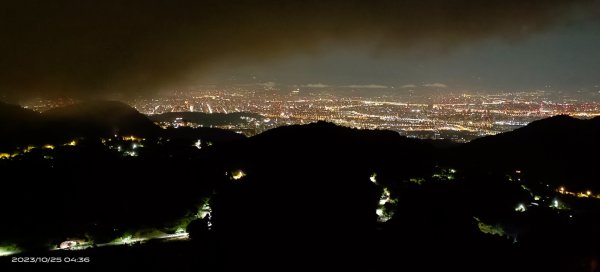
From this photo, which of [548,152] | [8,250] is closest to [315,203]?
[8,250]

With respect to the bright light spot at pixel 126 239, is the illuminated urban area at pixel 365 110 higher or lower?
higher

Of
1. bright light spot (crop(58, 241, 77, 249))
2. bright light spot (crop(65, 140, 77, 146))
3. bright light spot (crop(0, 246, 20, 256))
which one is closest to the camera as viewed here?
bright light spot (crop(0, 246, 20, 256))

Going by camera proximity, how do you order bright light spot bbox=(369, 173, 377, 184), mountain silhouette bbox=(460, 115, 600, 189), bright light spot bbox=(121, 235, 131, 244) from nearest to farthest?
bright light spot bbox=(121, 235, 131, 244)
bright light spot bbox=(369, 173, 377, 184)
mountain silhouette bbox=(460, 115, 600, 189)

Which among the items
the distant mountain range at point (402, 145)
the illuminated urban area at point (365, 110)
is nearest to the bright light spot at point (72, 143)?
the distant mountain range at point (402, 145)

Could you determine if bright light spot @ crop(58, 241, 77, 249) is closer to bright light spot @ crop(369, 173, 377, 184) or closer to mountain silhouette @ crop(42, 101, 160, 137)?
bright light spot @ crop(369, 173, 377, 184)

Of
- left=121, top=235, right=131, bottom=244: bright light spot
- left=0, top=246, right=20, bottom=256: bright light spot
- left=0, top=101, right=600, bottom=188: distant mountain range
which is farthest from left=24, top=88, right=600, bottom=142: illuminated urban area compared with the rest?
left=0, top=246, right=20, bottom=256: bright light spot

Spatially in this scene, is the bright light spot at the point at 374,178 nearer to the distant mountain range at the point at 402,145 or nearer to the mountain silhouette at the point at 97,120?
the distant mountain range at the point at 402,145

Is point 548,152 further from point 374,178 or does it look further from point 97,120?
point 97,120

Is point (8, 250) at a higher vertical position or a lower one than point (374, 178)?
lower

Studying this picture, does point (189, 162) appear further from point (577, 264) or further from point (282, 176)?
point (577, 264)
